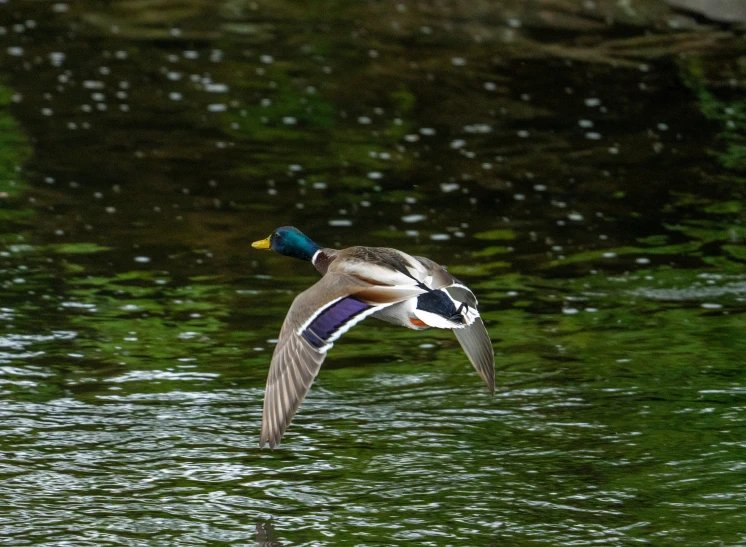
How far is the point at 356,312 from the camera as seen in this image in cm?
701

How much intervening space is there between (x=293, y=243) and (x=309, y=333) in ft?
6.53

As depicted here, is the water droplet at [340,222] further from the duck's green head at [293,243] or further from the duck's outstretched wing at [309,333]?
the duck's outstretched wing at [309,333]

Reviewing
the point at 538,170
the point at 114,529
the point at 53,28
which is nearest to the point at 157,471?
the point at 114,529

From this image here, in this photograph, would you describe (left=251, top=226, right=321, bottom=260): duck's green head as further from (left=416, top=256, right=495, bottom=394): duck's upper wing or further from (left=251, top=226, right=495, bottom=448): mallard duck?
(left=416, top=256, right=495, bottom=394): duck's upper wing

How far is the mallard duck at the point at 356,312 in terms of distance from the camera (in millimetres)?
6777

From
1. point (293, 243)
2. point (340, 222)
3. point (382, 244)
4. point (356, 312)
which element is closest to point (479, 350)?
point (356, 312)

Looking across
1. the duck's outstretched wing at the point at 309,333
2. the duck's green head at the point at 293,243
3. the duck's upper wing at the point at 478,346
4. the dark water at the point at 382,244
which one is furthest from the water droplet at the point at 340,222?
the duck's outstretched wing at the point at 309,333

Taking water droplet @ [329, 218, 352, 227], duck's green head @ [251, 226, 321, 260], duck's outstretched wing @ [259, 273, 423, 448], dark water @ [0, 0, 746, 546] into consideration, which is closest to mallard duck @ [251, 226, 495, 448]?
duck's outstretched wing @ [259, 273, 423, 448]

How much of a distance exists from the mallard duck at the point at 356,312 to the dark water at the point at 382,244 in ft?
1.76

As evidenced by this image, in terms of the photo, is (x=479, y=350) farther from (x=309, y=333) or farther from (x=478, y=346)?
(x=309, y=333)

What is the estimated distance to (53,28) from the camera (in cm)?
2033

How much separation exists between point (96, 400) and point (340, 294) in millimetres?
2242

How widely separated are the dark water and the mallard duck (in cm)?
54

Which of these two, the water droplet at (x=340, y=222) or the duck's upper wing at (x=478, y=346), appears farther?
the water droplet at (x=340, y=222)
